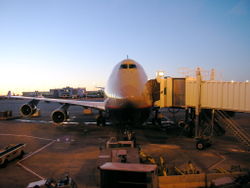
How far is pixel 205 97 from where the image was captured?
14.9m

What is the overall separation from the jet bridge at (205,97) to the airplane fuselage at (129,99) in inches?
133

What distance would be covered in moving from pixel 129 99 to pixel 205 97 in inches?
233

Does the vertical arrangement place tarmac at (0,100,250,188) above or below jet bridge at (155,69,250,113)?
below

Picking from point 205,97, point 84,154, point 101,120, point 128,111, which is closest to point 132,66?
point 128,111

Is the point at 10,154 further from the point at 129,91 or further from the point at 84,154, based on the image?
the point at 129,91

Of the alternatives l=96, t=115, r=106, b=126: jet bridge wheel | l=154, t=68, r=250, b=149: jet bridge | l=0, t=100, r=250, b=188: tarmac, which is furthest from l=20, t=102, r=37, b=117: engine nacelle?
l=154, t=68, r=250, b=149: jet bridge

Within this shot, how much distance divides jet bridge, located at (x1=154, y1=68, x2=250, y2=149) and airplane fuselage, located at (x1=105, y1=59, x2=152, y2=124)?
337cm

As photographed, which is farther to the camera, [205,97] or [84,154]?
[205,97]

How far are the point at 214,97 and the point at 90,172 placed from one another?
9479mm

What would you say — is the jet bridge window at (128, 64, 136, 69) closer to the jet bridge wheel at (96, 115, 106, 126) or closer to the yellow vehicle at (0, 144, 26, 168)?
the yellow vehicle at (0, 144, 26, 168)

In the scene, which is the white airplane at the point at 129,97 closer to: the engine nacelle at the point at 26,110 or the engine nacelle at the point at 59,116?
the engine nacelle at the point at 59,116

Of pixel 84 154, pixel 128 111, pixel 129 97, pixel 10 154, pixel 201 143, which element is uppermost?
pixel 129 97

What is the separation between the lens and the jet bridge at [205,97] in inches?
509

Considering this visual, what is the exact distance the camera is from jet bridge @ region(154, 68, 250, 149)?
509 inches
